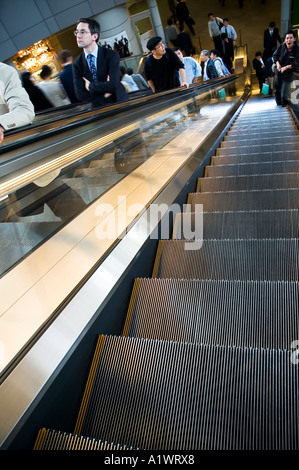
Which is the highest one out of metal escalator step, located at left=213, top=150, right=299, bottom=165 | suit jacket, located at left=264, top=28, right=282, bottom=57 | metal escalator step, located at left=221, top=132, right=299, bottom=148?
metal escalator step, located at left=213, top=150, right=299, bottom=165

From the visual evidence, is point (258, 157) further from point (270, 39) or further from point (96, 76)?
point (270, 39)

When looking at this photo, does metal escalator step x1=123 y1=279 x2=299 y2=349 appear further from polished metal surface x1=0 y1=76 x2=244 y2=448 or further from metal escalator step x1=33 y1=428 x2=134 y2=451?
metal escalator step x1=33 y1=428 x2=134 y2=451

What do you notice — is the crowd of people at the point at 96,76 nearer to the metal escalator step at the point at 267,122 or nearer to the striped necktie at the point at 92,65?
the striped necktie at the point at 92,65

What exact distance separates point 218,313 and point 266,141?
14.3ft

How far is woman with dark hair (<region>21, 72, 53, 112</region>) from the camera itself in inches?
240

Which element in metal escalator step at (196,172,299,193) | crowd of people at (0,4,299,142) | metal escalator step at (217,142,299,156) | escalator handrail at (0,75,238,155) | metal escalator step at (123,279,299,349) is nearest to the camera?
metal escalator step at (123,279,299,349)

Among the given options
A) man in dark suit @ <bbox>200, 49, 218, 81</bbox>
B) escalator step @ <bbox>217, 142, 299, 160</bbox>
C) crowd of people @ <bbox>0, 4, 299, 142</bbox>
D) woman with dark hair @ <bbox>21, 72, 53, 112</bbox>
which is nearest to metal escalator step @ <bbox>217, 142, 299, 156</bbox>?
escalator step @ <bbox>217, 142, 299, 160</bbox>

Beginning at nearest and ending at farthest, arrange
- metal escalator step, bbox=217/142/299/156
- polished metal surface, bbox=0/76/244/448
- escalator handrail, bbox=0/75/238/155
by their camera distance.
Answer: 1. polished metal surface, bbox=0/76/244/448
2. escalator handrail, bbox=0/75/238/155
3. metal escalator step, bbox=217/142/299/156

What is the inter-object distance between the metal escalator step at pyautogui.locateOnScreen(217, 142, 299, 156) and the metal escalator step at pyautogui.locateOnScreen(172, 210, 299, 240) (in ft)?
7.47

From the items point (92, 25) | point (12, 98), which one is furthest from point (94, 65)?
point (12, 98)

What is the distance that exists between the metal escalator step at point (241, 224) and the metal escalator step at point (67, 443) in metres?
1.94

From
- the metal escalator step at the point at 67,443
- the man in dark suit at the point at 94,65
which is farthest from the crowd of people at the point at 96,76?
the metal escalator step at the point at 67,443

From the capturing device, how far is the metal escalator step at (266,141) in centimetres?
518

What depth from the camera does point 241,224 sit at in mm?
2811
